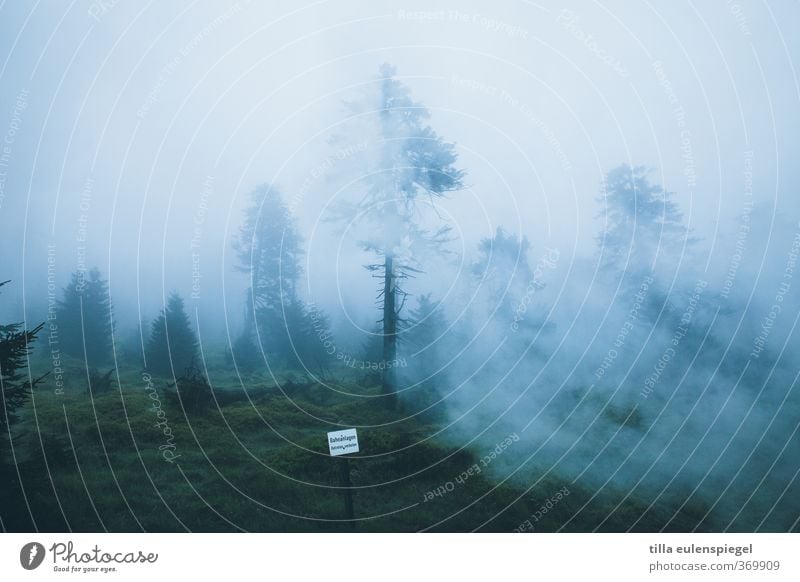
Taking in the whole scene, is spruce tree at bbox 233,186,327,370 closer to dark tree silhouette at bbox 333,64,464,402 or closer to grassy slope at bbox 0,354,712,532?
grassy slope at bbox 0,354,712,532

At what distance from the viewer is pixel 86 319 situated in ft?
24.6

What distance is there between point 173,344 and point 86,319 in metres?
1.35

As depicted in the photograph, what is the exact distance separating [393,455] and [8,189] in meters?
7.37

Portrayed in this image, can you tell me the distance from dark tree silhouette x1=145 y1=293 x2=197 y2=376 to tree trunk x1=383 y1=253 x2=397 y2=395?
325cm

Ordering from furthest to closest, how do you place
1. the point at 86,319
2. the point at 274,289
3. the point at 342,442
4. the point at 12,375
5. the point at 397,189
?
1. the point at 397,189
2. the point at 274,289
3. the point at 86,319
4. the point at 12,375
5. the point at 342,442

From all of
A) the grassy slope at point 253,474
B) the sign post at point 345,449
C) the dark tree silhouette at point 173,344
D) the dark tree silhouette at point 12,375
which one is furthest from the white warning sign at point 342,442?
the dark tree silhouette at point 12,375

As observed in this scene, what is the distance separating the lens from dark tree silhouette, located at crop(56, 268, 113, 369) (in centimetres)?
753

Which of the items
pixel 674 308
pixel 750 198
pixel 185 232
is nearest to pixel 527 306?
pixel 674 308

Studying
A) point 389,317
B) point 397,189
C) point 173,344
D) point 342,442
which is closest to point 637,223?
point 397,189

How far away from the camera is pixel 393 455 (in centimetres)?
768

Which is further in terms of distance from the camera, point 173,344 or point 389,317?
point 389,317

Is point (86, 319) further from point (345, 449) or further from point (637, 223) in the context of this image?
point (637, 223)
